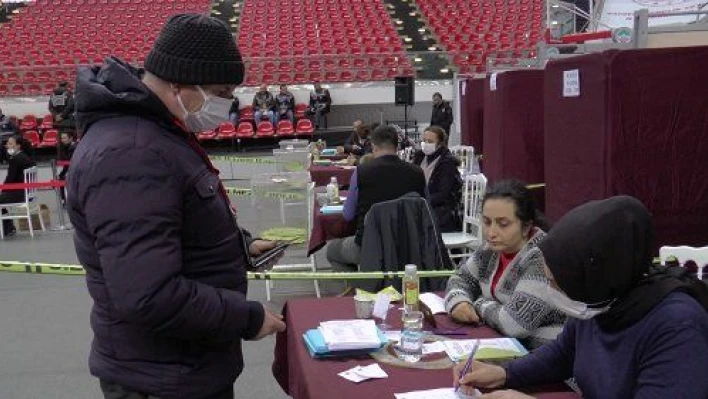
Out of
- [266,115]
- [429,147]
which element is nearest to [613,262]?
[429,147]

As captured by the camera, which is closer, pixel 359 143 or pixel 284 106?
pixel 359 143

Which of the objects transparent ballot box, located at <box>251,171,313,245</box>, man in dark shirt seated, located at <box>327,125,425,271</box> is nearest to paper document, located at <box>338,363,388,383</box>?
man in dark shirt seated, located at <box>327,125,425,271</box>

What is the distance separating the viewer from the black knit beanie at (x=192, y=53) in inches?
61.5

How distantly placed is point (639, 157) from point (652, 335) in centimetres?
208

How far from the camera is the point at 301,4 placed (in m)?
20.5

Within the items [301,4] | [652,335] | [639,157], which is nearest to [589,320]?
[652,335]

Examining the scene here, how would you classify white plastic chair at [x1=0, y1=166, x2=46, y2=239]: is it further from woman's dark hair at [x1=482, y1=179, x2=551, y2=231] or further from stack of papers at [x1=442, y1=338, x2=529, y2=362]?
stack of papers at [x1=442, y1=338, x2=529, y2=362]

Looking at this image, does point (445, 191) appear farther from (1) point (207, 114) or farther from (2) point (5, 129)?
(2) point (5, 129)

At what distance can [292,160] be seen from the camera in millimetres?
9070

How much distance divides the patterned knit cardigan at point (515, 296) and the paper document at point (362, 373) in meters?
0.55

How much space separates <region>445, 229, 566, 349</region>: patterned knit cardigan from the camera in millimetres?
A: 2338

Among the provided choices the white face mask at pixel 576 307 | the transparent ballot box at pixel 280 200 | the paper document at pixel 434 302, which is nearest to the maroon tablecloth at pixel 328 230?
the transparent ballot box at pixel 280 200

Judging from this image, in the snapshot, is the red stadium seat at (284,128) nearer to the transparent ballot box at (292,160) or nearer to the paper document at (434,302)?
the transparent ballot box at (292,160)

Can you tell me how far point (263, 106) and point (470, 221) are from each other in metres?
10.1
